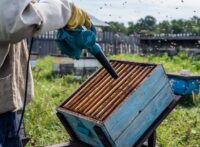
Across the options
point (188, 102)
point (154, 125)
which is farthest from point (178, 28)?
point (154, 125)

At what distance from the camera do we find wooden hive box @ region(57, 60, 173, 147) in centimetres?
246

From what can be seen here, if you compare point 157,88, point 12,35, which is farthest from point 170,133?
point 12,35

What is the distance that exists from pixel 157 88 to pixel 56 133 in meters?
2.03

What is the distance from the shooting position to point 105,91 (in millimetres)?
2678

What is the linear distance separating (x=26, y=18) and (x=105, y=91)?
1.22 metres

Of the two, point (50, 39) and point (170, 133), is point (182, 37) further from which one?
point (170, 133)

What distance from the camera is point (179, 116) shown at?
16.9ft

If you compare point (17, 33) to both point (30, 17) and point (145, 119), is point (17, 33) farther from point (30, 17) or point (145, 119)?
point (145, 119)

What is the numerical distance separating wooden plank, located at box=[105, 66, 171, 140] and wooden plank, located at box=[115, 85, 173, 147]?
4 centimetres

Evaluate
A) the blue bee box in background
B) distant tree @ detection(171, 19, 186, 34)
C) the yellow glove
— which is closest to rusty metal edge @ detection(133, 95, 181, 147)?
the yellow glove

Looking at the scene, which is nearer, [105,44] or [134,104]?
[134,104]

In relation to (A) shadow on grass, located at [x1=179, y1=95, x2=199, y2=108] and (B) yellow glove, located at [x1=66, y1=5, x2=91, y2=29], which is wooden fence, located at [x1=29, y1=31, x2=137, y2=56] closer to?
(A) shadow on grass, located at [x1=179, y1=95, x2=199, y2=108]

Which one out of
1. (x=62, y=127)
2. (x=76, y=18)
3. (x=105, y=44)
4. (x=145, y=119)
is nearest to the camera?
(x=76, y=18)

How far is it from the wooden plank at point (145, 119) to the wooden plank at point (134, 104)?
4 cm
